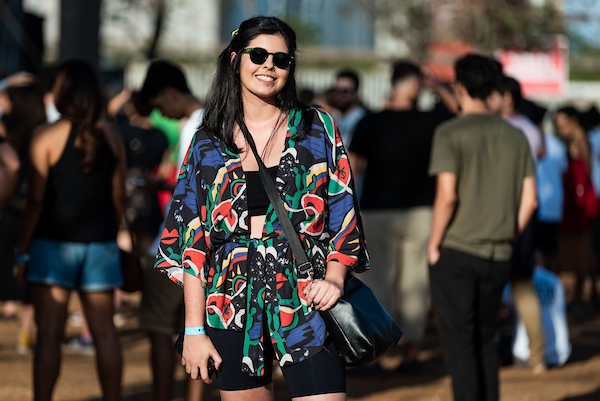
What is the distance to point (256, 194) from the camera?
3898 mm

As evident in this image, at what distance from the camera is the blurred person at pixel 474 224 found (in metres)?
6.00

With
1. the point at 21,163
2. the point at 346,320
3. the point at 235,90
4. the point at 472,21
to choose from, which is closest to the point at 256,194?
the point at 235,90

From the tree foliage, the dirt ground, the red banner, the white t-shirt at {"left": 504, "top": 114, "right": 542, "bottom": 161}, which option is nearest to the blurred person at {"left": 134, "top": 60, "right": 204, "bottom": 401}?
the dirt ground

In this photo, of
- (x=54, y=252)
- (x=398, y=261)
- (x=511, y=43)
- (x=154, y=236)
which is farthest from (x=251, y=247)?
(x=511, y=43)

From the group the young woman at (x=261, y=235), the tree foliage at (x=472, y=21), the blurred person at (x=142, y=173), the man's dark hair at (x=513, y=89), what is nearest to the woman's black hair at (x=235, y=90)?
the young woman at (x=261, y=235)

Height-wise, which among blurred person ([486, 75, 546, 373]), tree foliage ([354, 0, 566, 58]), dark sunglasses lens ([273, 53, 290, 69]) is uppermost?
tree foliage ([354, 0, 566, 58])

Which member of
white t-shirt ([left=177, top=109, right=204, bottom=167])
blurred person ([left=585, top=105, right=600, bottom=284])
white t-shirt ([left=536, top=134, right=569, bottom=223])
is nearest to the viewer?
white t-shirt ([left=177, top=109, right=204, bottom=167])

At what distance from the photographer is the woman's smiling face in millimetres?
→ 3945

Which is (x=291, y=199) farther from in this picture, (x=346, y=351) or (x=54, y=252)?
(x=54, y=252)

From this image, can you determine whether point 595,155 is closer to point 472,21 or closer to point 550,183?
point 550,183

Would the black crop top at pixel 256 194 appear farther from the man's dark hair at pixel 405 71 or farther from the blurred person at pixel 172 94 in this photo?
the man's dark hair at pixel 405 71

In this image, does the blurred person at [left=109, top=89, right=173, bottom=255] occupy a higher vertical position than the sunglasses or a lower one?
lower

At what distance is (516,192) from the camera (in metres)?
6.11

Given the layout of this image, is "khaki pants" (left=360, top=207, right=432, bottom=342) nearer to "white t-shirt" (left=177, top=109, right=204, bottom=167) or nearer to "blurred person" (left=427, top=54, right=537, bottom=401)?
"blurred person" (left=427, top=54, right=537, bottom=401)
